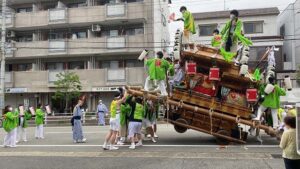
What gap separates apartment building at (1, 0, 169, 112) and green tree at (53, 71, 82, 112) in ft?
4.56

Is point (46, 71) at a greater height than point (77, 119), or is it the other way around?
point (46, 71)

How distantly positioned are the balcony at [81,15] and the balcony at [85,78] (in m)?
4.61

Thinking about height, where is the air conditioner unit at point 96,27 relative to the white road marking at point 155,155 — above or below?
above

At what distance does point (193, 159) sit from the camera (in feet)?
35.4

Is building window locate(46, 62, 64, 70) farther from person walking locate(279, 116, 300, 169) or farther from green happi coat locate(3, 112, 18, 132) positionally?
person walking locate(279, 116, 300, 169)

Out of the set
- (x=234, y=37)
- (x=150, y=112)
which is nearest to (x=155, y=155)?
(x=150, y=112)

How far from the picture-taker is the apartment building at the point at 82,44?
34.7 meters

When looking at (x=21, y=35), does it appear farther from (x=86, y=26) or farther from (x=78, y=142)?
(x=78, y=142)

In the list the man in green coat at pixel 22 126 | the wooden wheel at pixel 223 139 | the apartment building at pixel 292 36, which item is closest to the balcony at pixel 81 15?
the apartment building at pixel 292 36

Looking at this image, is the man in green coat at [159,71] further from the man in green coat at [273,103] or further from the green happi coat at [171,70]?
the man in green coat at [273,103]

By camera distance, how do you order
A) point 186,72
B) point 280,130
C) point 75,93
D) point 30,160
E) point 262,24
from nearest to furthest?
point 30,160, point 280,130, point 186,72, point 75,93, point 262,24

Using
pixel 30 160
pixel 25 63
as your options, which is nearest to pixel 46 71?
pixel 25 63

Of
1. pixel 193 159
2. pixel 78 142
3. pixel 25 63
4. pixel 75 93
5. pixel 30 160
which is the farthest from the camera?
pixel 25 63

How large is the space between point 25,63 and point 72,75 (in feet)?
25.5
